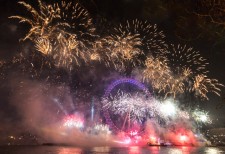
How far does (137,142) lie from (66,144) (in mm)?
26629

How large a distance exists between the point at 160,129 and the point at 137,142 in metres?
9.99

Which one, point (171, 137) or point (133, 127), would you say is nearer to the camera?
point (133, 127)

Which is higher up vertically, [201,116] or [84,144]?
[201,116]

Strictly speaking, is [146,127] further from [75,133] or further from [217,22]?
[217,22]

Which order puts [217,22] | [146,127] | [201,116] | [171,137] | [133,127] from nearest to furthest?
[217,22] → [133,127] → [201,116] → [146,127] → [171,137]

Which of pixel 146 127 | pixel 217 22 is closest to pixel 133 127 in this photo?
pixel 146 127

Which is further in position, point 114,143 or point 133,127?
point 114,143

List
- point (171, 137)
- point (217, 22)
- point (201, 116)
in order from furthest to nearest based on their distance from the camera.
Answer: point (171, 137) → point (201, 116) → point (217, 22)

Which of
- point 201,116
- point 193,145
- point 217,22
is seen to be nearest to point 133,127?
point 201,116

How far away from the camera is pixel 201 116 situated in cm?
9525

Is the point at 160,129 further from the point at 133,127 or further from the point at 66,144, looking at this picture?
the point at 66,144

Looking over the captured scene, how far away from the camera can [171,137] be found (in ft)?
371

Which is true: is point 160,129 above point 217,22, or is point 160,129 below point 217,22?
above

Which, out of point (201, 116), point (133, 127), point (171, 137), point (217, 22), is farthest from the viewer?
point (171, 137)
